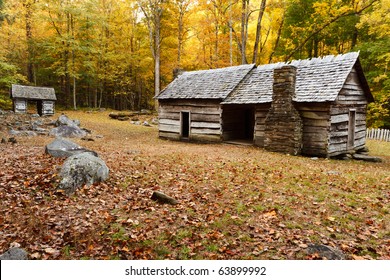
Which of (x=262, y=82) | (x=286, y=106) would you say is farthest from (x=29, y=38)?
(x=286, y=106)

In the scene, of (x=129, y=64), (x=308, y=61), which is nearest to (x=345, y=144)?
(x=308, y=61)

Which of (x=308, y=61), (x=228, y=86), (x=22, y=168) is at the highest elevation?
(x=308, y=61)

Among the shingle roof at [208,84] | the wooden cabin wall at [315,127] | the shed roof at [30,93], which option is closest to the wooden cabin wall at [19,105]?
the shed roof at [30,93]

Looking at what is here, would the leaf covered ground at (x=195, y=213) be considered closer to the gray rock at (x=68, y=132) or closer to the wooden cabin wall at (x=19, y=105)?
the gray rock at (x=68, y=132)

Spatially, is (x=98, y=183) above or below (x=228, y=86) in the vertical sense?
below

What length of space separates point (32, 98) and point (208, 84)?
719 inches

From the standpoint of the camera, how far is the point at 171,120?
18.9 meters

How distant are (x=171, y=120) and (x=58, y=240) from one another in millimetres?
14511

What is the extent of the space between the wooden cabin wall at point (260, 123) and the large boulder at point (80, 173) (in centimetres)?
962

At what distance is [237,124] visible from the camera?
695 inches

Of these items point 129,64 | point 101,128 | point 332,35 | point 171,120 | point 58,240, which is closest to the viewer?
point 58,240

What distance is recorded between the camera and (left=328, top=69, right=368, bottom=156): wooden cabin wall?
1269 cm

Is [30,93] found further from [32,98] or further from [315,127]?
[315,127]
